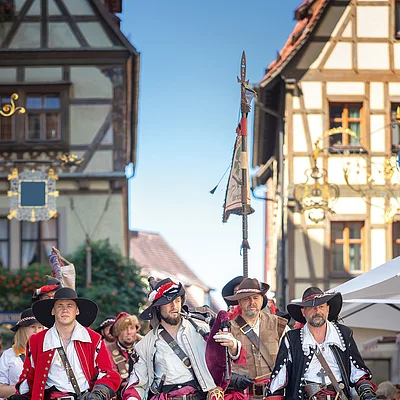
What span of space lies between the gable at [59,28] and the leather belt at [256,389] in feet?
50.2

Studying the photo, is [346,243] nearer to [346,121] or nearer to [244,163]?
[346,121]

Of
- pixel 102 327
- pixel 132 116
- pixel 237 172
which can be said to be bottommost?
pixel 102 327

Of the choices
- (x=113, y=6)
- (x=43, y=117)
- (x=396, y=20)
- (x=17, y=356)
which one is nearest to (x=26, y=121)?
(x=43, y=117)

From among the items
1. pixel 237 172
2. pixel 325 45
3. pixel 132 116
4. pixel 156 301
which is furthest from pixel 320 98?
pixel 156 301

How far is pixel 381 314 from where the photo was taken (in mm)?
13242

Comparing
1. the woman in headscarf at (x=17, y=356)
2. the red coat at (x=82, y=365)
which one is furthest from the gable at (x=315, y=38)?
the red coat at (x=82, y=365)

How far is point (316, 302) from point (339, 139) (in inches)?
626

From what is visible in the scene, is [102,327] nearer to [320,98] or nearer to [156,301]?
[156,301]

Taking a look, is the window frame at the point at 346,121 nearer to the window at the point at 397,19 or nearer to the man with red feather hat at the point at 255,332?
the window at the point at 397,19

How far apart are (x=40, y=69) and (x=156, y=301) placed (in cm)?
1613

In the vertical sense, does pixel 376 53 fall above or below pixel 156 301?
above

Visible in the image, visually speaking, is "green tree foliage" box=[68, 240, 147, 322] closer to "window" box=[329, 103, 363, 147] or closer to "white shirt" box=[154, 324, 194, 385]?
"window" box=[329, 103, 363, 147]

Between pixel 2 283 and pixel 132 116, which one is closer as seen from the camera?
pixel 2 283

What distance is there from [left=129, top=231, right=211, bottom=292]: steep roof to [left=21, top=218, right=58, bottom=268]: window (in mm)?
18772
